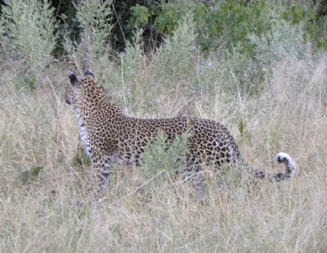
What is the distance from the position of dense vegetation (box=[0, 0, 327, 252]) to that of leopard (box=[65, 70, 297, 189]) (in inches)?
4.6

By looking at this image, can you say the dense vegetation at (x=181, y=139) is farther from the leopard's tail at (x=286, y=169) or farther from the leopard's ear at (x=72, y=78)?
the leopard's ear at (x=72, y=78)

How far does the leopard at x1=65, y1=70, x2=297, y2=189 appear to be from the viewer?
6.61 metres

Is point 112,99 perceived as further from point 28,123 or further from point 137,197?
point 137,197

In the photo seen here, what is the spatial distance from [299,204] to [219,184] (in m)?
0.74

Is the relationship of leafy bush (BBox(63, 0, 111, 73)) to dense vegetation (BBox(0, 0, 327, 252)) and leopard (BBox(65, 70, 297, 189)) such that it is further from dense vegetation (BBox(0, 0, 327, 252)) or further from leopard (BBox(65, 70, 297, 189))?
leopard (BBox(65, 70, 297, 189))

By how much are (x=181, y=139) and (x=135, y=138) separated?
1.30ft

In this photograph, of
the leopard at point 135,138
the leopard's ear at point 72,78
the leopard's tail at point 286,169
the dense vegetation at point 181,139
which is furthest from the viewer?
the leopard's ear at point 72,78

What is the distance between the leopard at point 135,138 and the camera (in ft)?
21.7

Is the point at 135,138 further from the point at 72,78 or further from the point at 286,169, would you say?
the point at 286,169

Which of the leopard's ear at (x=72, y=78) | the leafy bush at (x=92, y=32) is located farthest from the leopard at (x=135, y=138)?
the leafy bush at (x=92, y=32)

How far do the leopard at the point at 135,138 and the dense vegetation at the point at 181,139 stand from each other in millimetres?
118

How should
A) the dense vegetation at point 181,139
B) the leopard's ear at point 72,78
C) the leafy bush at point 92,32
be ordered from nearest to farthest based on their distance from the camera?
the dense vegetation at point 181,139 < the leopard's ear at point 72,78 < the leafy bush at point 92,32

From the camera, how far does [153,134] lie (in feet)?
22.1

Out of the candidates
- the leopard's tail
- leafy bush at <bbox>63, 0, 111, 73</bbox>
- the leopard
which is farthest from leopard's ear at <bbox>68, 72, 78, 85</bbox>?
the leopard's tail
